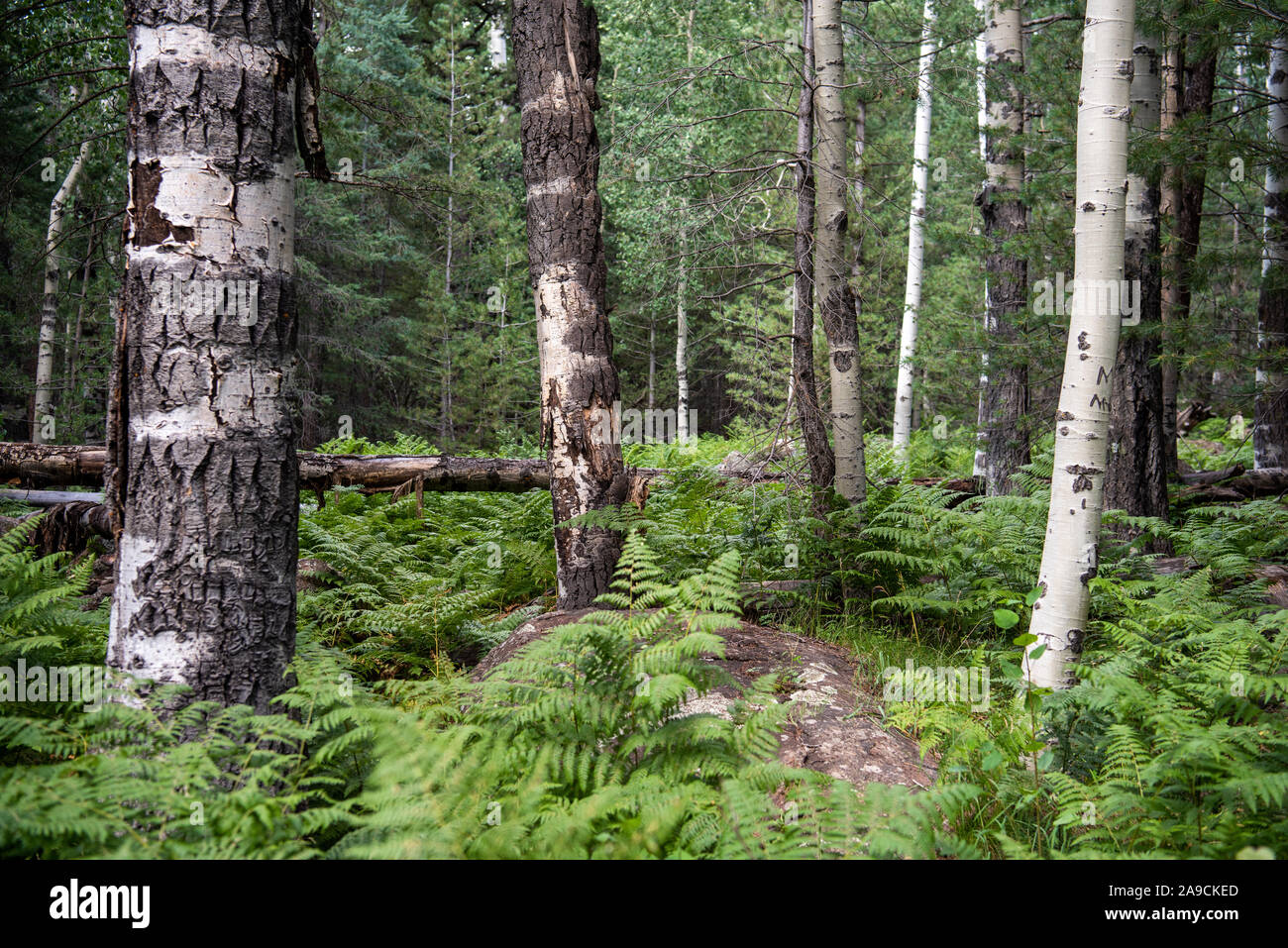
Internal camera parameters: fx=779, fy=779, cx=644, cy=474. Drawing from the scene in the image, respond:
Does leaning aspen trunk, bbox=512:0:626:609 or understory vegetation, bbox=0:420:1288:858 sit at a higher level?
leaning aspen trunk, bbox=512:0:626:609

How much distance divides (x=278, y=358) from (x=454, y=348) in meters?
16.1

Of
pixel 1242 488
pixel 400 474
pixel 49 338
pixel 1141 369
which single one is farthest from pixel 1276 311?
pixel 49 338

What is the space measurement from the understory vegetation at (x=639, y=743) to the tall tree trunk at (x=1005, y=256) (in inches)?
143

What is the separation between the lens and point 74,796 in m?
2.12

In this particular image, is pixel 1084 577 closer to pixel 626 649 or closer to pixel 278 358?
pixel 626 649

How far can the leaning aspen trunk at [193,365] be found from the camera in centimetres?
286

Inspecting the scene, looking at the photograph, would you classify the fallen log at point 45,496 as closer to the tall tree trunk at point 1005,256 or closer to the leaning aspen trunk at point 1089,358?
the leaning aspen trunk at point 1089,358

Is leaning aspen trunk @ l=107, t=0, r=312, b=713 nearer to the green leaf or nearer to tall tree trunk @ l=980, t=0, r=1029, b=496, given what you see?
the green leaf

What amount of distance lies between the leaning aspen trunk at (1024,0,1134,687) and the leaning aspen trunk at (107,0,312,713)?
12.4ft

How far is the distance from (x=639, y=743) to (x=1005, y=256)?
7765 millimetres

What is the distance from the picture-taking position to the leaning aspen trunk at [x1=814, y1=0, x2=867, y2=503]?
5789 millimetres

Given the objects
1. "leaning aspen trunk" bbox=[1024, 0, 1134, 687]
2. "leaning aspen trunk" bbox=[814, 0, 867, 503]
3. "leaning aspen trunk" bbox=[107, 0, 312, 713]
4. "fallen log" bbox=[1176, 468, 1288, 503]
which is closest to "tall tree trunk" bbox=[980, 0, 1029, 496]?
"fallen log" bbox=[1176, 468, 1288, 503]

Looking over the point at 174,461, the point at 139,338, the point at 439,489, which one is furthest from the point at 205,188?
the point at 439,489

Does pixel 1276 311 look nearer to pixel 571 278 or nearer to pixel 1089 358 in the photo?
pixel 1089 358
